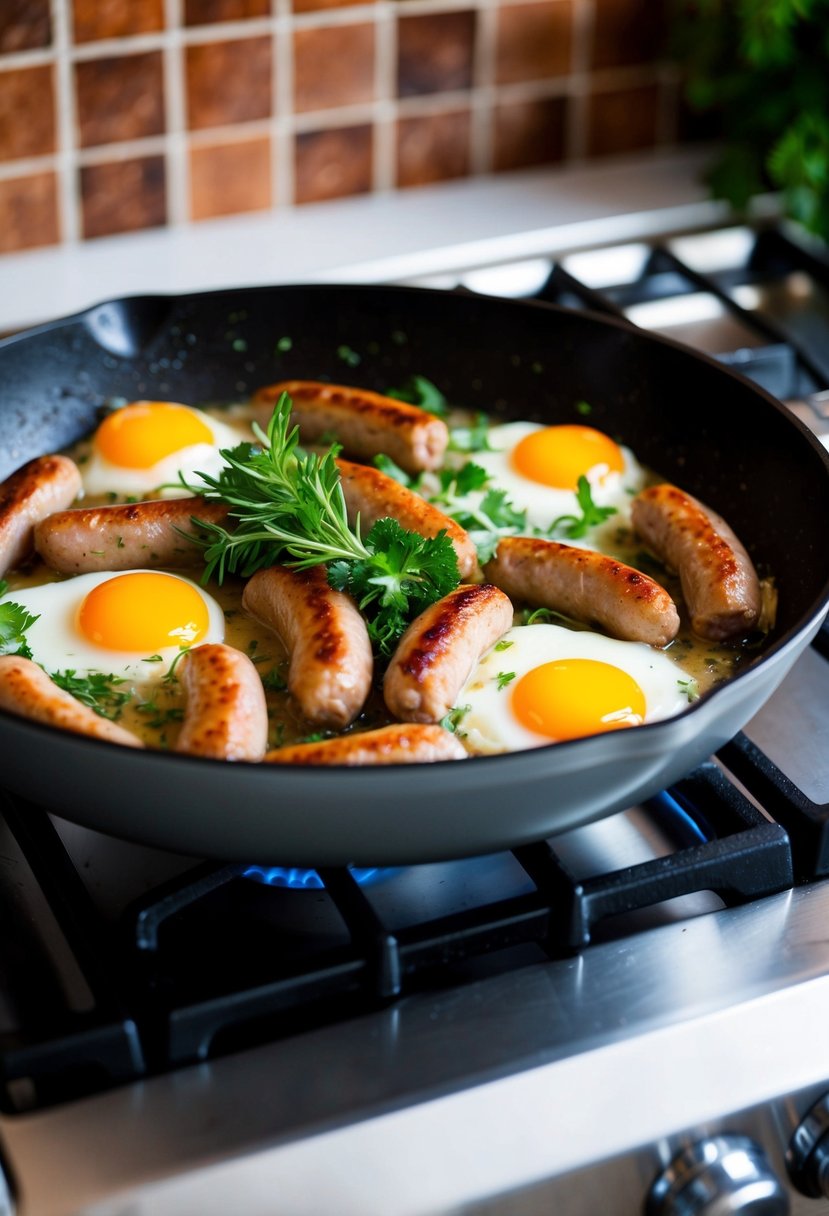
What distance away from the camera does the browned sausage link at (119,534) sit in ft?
5.21

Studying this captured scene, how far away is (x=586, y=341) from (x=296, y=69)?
836mm

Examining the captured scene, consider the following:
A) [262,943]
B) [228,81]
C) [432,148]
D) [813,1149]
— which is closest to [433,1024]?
[262,943]

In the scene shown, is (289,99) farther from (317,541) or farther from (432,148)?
(317,541)

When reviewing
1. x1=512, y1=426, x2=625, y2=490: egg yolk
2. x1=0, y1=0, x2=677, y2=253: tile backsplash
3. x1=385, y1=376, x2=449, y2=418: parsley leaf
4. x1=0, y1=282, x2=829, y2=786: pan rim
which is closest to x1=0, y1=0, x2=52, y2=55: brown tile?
x1=0, y1=0, x2=677, y2=253: tile backsplash

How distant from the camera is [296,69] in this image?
234 centimetres

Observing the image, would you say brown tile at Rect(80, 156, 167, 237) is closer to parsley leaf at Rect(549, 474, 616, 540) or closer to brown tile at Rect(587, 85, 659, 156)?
brown tile at Rect(587, 85, 659, 156)

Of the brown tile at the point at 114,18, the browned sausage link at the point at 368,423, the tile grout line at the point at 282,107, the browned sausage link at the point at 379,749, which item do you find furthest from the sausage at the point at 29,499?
the tile grout line at the point at 282,107

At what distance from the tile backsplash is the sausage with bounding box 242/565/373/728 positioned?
109cm

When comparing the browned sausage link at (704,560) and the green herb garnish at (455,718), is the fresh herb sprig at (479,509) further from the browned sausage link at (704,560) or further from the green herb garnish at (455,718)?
the green herb garnish at (455,718)

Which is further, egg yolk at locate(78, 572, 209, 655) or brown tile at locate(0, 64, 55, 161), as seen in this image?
brown tile at locate(0, 64, 55, 161)

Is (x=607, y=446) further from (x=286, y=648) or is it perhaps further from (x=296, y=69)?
(x=296, y=69)

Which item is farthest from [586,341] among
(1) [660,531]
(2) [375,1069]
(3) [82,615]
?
(2) [375,1069]

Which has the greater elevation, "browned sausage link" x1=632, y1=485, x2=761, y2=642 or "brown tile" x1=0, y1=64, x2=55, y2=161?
"brown tile" x1=0, y1=64, x2=55, y2=161

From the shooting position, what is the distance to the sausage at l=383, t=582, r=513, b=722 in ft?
4.33
